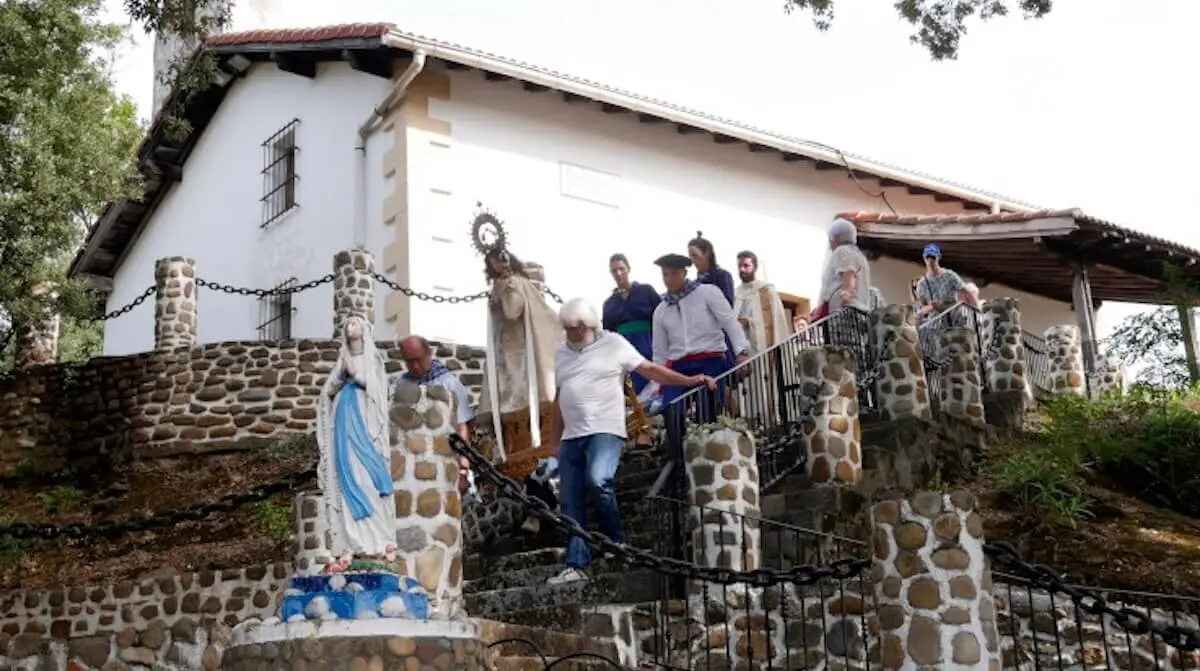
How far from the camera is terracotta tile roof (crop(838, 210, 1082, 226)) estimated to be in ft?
53.2

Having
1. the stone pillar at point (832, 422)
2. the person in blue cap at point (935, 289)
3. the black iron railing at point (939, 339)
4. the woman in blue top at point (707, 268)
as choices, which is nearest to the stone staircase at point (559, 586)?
the stone pillar at point (832, 422)

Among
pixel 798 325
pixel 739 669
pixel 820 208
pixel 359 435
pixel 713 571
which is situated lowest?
pixel 739 669

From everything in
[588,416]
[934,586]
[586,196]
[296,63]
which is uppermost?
[296,63]

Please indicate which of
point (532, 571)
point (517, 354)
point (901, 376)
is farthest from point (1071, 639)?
point (517, 354)

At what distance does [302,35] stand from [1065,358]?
9360 mm

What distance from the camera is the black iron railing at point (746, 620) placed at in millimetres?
7473

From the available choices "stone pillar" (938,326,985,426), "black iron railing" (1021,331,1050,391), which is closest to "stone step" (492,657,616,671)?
"stone pillar" (938,326,985,426)

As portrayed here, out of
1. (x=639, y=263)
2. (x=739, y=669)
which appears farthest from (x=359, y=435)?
(x=639, y=263)

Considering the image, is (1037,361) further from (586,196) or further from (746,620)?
(746,620)

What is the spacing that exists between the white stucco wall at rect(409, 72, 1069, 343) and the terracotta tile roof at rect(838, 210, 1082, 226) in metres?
0.93

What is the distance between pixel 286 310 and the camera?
57.6 feet

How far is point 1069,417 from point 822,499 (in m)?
4.36

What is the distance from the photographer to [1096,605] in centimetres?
600

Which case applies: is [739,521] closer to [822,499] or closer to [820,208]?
[822,499]
